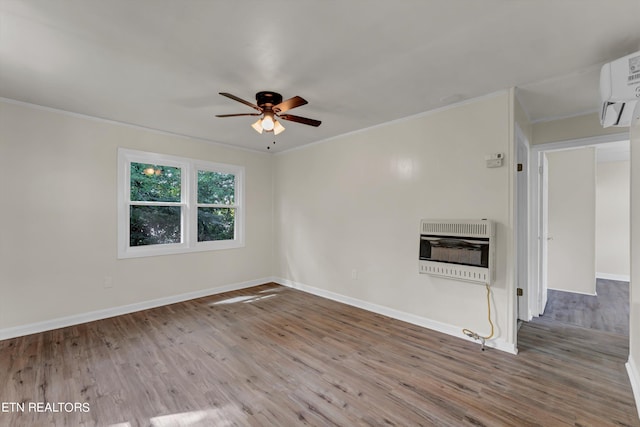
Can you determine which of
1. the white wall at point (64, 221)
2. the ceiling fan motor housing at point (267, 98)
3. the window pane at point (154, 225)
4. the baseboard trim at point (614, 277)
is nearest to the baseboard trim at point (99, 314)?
the white wall at point (64, 221)

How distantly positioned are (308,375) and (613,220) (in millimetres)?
7157

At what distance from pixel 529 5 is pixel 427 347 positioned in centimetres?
277

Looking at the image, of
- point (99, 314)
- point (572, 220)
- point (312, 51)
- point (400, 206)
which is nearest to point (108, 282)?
point (99, 314)

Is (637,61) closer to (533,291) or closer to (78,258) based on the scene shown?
(533,291)

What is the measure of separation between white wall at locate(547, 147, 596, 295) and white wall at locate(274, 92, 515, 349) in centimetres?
281

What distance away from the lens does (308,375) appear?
2.35 m

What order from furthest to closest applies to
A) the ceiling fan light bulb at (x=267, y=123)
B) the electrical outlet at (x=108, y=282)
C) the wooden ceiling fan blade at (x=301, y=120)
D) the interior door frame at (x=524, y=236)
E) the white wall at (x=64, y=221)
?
the electrical outlet at (x=108, y=282) → the interior door frame at (x=524, y=236) → the white wall at (x=64, y=221) → the wooden ceiling fan blade at (x=301, y=120) → the ceiling fan light bulb at (x=267, y=123)

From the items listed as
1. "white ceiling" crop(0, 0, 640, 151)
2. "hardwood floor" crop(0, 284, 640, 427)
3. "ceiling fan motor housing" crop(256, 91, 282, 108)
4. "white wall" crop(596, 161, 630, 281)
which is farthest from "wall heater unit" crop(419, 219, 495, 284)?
"white wall" crop(596, 161, 630, 281)

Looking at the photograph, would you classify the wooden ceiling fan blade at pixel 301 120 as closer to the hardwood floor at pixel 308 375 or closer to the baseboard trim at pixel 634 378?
the hardwood floor at pixel 308 375

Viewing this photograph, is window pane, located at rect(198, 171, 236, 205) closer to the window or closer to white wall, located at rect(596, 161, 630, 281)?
the window

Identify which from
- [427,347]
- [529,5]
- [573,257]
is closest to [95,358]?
[427,347]

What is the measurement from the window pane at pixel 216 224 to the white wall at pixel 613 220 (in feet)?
24.5

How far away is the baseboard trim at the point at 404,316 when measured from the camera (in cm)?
276

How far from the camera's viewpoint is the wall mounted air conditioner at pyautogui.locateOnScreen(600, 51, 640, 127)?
1755 millimetres
